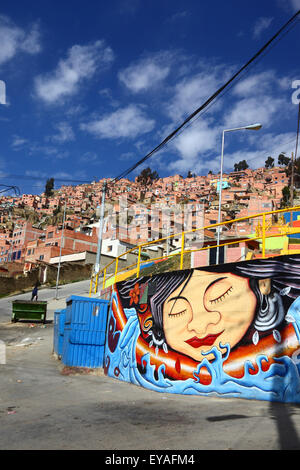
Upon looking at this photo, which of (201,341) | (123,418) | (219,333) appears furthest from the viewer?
(201,341)

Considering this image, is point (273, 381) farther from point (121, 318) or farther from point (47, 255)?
point (47, 255)

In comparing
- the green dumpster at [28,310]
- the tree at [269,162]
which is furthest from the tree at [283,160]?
the green dumpster at [28,310]

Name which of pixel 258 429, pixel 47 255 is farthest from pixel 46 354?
pixel 47 255

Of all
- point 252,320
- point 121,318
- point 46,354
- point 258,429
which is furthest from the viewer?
point 46,354

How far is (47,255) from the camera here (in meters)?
65.2

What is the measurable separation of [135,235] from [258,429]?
82.0 meters

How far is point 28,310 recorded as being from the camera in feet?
74.5

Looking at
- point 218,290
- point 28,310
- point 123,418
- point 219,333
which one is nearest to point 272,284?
point 218,290

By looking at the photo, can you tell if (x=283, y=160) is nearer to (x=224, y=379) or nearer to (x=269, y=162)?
(x=269, y=162)

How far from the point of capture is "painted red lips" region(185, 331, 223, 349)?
355 inches

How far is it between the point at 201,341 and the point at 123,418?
3.24 m

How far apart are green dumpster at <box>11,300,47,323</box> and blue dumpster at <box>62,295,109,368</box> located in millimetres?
10444

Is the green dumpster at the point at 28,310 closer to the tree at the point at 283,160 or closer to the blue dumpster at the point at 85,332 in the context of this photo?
the blue dumpster at the point at 85,332

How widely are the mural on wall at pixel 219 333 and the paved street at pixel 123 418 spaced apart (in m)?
0.42
